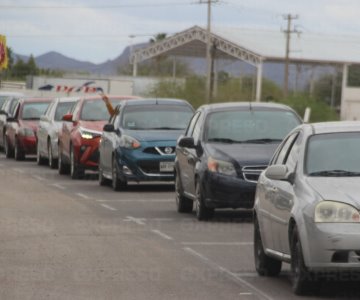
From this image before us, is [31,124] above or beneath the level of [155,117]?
beneath

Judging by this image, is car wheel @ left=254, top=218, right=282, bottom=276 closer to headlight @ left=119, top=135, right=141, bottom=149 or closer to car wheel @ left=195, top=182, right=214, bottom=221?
car wheel @ left=195, top=182, right=214, bottom=221

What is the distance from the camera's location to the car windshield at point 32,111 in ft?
131

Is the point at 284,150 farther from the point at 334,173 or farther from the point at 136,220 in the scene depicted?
the point at 136,220

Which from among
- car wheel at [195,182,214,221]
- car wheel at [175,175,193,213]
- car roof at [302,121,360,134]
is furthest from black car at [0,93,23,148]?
car roof at [302,121,360,134]

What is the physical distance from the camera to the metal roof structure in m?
94.8

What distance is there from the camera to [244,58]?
95.1 meters

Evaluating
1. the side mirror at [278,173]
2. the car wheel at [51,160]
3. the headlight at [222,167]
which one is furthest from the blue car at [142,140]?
the side mirror at [278,173]

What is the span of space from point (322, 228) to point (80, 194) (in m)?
14.4

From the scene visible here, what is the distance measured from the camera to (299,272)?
1161 cm

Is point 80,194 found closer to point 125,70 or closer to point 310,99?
point 310,99

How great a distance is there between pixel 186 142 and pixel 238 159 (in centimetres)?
120

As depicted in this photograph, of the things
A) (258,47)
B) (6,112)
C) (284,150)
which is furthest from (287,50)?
(284,150)

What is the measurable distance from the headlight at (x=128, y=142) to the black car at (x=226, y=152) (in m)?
3.83

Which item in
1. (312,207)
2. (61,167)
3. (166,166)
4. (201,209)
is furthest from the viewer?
(61,167)
